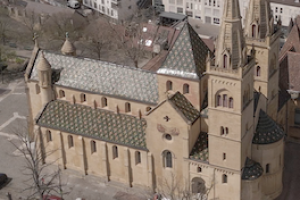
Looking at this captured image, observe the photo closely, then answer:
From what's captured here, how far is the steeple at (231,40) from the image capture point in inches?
3253

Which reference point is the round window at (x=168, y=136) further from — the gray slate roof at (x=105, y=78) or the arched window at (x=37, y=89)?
the arched window at (x=37, y=89)

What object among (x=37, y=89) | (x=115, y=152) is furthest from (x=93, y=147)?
(x=37, y=89)

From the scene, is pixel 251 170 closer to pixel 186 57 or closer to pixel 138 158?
pixel 138 158

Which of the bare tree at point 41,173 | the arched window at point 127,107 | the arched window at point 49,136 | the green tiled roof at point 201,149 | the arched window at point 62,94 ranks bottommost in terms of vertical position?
the bare tree at point 41,173

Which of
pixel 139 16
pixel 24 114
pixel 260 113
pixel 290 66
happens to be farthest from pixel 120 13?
pixel 260 113

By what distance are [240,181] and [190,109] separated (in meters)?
11.5

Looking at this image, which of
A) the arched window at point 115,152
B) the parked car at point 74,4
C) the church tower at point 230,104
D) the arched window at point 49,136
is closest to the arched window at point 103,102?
the arched window at point 115,152

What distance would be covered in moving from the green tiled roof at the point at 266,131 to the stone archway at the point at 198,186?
9067 millimetres

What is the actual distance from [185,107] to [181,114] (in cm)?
170

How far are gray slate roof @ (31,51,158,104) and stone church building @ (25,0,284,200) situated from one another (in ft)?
0.47

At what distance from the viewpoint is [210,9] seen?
16125 centimetres

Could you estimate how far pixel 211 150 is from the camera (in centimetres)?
9156

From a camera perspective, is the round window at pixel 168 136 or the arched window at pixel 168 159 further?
the arched window at pixel 168 159

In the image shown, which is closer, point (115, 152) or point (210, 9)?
point (115, 152)
